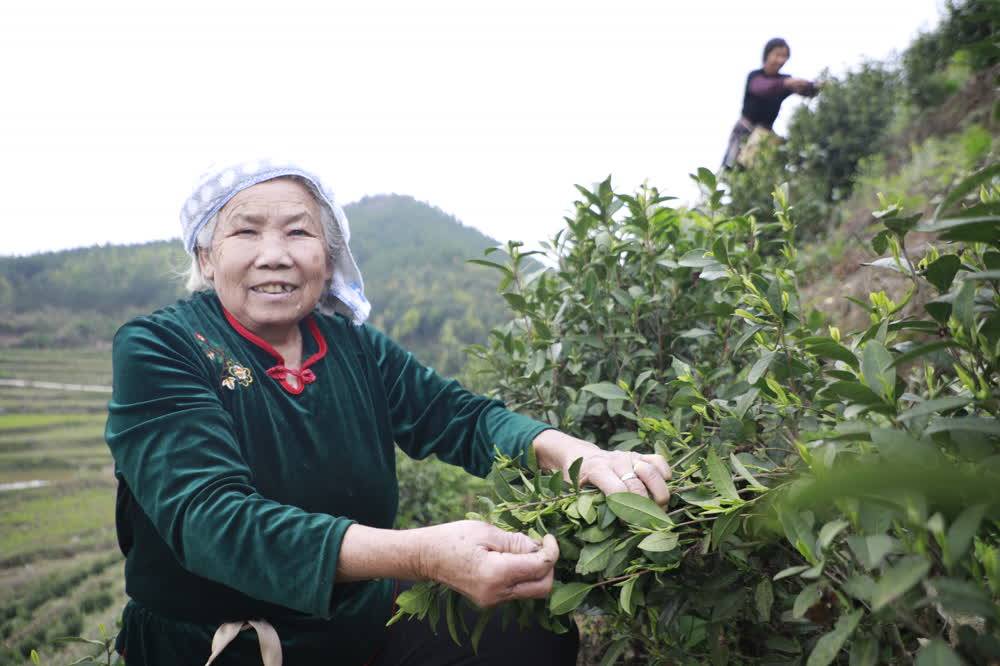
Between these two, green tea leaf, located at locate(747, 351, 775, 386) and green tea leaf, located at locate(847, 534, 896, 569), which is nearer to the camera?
green tea leaf, located at locate(847, 534, 896, 569)

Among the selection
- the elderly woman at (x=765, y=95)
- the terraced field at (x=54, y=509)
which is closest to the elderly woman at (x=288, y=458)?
the terraced field at (x=54, y=509)

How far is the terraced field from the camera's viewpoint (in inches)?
105

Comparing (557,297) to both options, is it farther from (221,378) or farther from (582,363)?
(221,378)

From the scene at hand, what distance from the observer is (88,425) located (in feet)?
11.6

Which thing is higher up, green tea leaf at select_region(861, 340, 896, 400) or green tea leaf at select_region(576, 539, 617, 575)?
green tea leaf at select_region(861, 340, 896, 400)

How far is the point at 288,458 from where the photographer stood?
174cm

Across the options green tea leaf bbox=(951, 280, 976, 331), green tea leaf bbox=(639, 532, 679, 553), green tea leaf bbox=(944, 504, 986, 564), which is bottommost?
green tea leaf bbox=(639, 532, 679, 553)

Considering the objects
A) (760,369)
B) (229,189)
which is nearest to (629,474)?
(760,369)

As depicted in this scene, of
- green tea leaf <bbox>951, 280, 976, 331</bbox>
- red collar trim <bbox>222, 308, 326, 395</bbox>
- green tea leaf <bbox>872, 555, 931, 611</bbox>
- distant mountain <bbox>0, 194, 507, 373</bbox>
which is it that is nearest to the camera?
green tea leaf <bbox>872, 555, 931, 611</bbox>

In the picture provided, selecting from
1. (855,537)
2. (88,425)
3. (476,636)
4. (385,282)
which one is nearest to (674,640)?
(476,636)

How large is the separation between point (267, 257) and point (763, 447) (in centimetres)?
138

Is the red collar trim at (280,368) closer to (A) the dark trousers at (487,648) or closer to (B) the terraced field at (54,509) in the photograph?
(A) the dark trousers at (487,648)

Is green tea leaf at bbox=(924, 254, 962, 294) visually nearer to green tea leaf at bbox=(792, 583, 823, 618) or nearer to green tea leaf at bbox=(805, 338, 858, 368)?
green tea leaf at bbox=(805, 338, 858, 368)

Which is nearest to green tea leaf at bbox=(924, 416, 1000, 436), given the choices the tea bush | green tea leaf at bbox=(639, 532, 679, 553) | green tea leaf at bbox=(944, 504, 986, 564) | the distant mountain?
the tea bush
